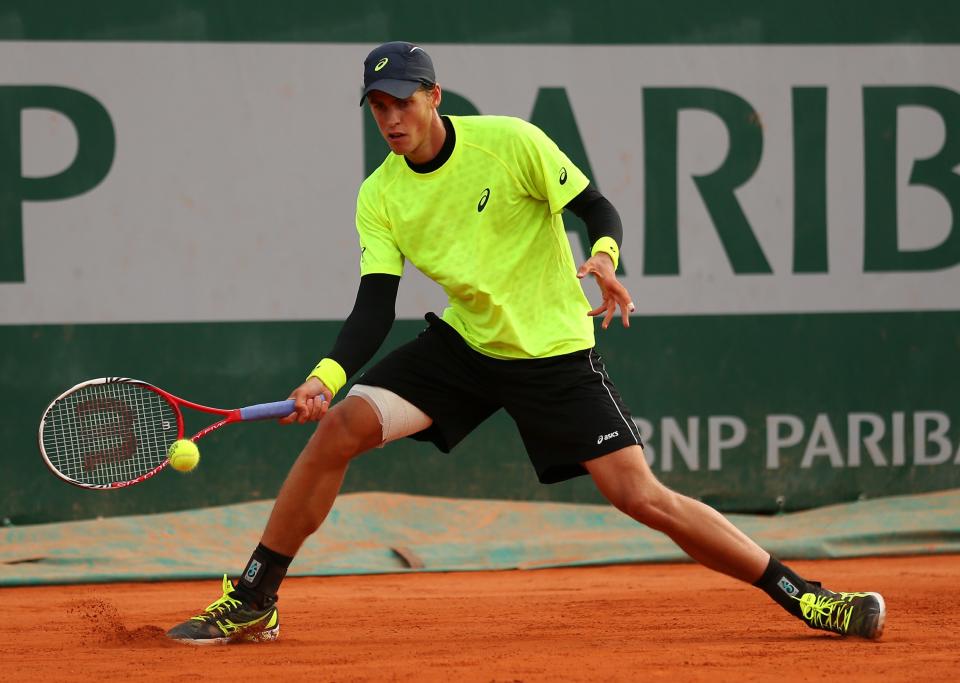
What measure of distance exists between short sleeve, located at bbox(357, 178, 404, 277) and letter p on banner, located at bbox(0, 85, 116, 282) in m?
2.61

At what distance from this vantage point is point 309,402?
3.46m

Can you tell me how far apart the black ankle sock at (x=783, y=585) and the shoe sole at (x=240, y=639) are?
129cm

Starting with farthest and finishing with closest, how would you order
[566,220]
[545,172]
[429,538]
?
[566,220] → [429,538] → [545,172]

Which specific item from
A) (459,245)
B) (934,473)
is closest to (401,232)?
(459,245)

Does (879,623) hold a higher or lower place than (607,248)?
lower

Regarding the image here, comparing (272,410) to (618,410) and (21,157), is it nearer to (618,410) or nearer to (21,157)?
(618,410)

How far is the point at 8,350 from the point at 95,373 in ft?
1.22

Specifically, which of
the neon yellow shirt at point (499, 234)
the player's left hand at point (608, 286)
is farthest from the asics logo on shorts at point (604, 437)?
the player's left hand at point (608, 286)

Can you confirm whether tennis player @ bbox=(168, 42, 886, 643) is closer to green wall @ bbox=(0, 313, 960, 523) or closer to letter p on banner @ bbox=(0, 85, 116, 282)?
green wall @ bbox=(0, 313, 960, 523)

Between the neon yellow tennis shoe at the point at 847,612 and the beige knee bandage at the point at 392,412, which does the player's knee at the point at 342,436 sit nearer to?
the beige knee bandage at the point at 392,412

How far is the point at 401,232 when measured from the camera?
376cm

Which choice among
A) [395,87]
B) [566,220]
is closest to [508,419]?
[566,220]

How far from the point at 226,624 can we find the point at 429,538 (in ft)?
7.58

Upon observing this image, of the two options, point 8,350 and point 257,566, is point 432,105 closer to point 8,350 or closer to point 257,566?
point 257,566
